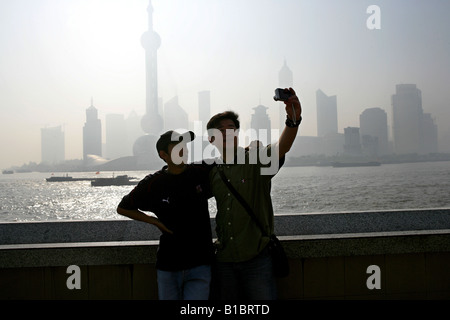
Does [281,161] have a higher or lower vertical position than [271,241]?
higher

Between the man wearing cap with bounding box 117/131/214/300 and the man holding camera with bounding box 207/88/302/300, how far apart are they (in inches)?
4.9

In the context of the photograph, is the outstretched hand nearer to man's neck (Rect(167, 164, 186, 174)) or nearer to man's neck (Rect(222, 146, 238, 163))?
man's neck (Rect(222, 146, 238, 163))

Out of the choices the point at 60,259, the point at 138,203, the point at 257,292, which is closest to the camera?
the point at 257,292

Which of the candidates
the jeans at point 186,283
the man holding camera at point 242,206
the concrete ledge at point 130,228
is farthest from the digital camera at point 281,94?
→ the concrete ledge at point 130,228

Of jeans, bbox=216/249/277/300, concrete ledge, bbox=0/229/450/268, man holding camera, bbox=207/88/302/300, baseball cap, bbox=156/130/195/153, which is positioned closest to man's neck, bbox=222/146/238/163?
man holding camera, bbox=207/88/302/300

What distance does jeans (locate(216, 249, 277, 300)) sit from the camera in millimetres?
2828

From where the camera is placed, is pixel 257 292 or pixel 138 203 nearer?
pixel 257 292

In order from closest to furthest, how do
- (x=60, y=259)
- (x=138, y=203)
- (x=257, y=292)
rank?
1. (x=257, y=292)
2. (x=138, y=203)
3. (x=60, y=259)

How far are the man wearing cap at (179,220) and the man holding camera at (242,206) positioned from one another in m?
0.12
